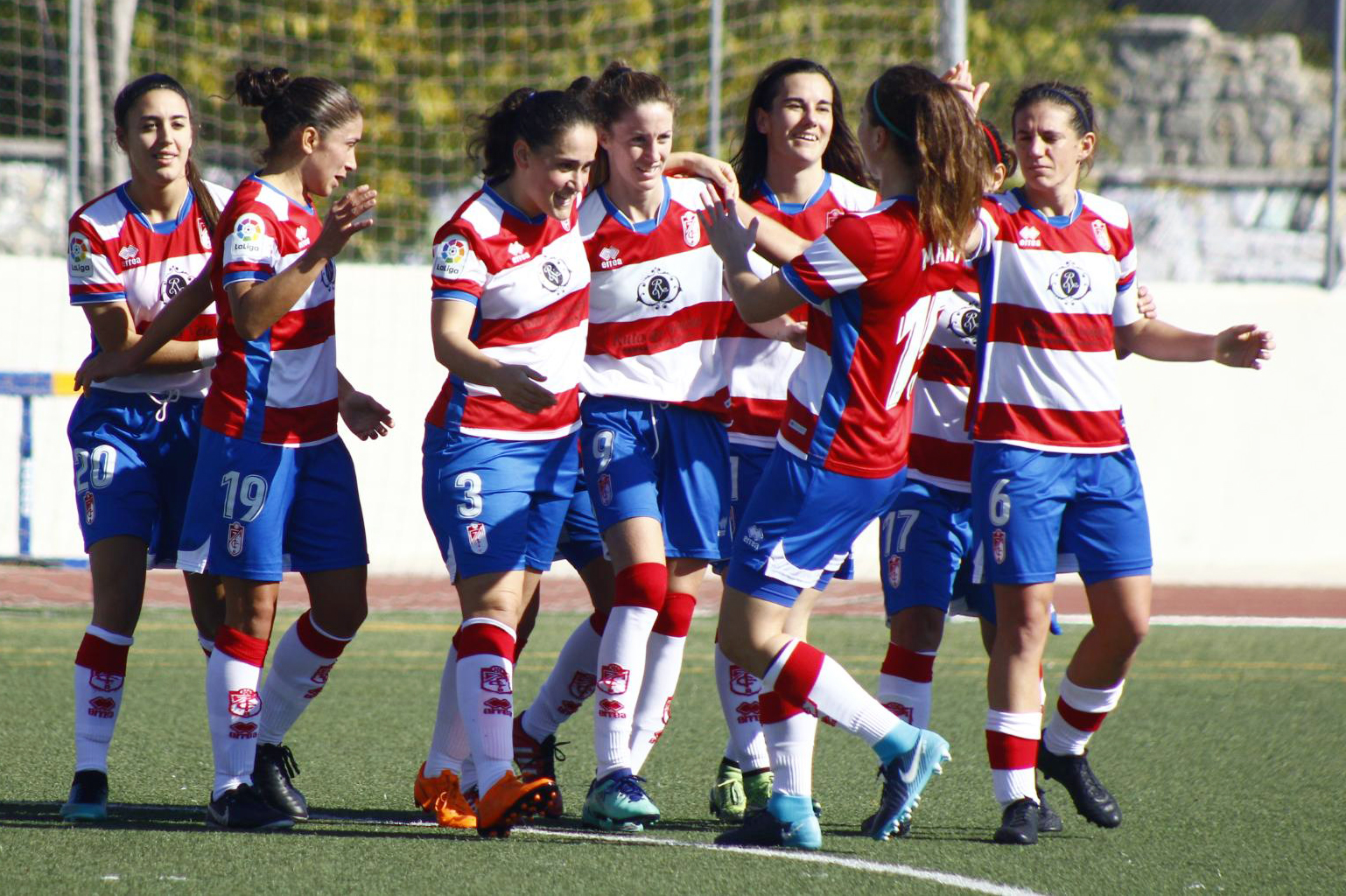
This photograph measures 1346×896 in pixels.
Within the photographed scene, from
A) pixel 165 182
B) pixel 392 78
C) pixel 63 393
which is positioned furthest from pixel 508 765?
pixel 392 78

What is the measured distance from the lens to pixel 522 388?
399 cm

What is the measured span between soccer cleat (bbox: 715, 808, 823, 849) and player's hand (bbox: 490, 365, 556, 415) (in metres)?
1.19

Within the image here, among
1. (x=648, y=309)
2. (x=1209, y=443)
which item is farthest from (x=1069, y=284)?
(x=1209, y=443)

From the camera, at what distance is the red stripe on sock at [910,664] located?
4746 millimetres

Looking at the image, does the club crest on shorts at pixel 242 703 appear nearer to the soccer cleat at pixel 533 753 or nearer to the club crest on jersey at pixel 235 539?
the club crest on jersey at pixel 235 539

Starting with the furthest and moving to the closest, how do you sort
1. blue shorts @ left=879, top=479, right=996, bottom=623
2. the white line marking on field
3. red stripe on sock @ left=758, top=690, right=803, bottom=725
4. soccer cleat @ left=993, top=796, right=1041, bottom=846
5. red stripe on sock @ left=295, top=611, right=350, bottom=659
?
1. blue shorts @ left=879, top=479, right=996, bottom=623
2. red stripe on sock @ left=295, top=611, right=350, bottom=659
3. soccer cleat @ left=993, top=796, right=1041, bottom=846
4. red stripe on sock @ left=758, top=690, right=803, bottom=725
5. the white line marking on field

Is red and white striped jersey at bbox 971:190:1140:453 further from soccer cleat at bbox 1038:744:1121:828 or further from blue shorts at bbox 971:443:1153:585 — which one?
soccer cleat at bbox 1038:744:1121:828

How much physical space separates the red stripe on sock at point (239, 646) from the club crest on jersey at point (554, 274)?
48.3 inches

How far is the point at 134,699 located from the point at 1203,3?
22040 mm

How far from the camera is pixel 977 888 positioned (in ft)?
12.5

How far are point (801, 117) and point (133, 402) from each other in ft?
6.79

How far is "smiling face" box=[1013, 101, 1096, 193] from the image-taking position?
4512 mm

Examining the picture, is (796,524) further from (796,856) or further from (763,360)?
(763,360)

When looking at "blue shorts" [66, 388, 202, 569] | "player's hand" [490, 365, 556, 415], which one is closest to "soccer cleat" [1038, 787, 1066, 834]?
"player's hand" [490, 365, 556, 415]
